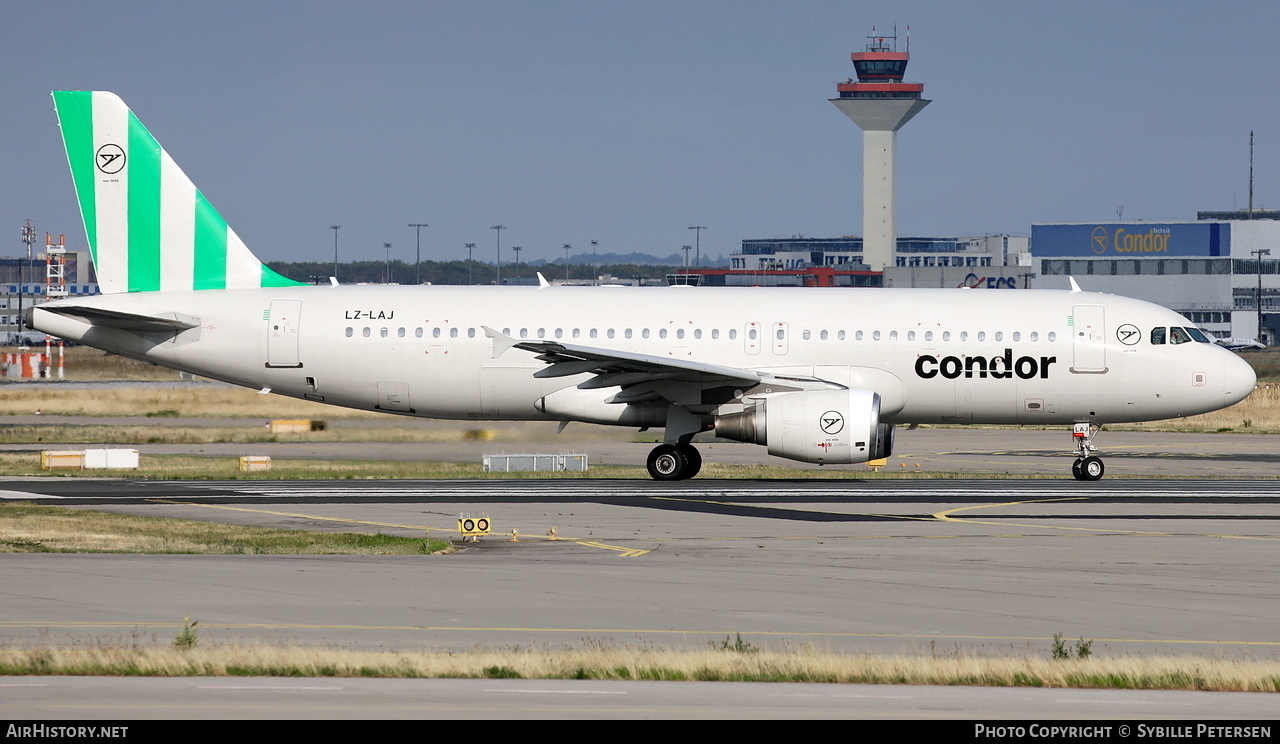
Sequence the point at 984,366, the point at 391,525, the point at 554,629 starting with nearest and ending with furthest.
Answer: the point at 554,629
the point at 391,525
the point at 984,366

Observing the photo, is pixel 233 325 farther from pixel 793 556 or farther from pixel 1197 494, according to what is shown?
pixel 1197 494

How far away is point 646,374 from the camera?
2986cm

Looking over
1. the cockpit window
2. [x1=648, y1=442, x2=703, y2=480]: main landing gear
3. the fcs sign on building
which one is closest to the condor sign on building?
the fcs sign on building

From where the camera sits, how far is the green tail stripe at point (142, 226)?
108 feet

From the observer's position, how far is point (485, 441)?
34.2 meters

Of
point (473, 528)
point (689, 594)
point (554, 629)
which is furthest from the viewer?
point (473, 528)

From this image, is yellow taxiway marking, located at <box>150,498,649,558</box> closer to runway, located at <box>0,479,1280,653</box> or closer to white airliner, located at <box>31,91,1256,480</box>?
runway, located at <box>0,479,1280,653</box>

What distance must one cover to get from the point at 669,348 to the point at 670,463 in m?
2.52

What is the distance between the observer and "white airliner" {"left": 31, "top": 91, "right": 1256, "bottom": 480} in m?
30.8

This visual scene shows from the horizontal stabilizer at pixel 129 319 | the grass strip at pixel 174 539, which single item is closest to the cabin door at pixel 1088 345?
the grass strip at pixel 174 539

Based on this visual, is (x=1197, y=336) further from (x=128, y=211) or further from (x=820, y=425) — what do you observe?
(x=128, y=211)

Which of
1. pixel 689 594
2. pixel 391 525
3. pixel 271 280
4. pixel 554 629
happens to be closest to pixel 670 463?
pixel 391 525

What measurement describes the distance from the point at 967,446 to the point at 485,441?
17.6 metres

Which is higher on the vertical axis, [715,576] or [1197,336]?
[1197,336]
